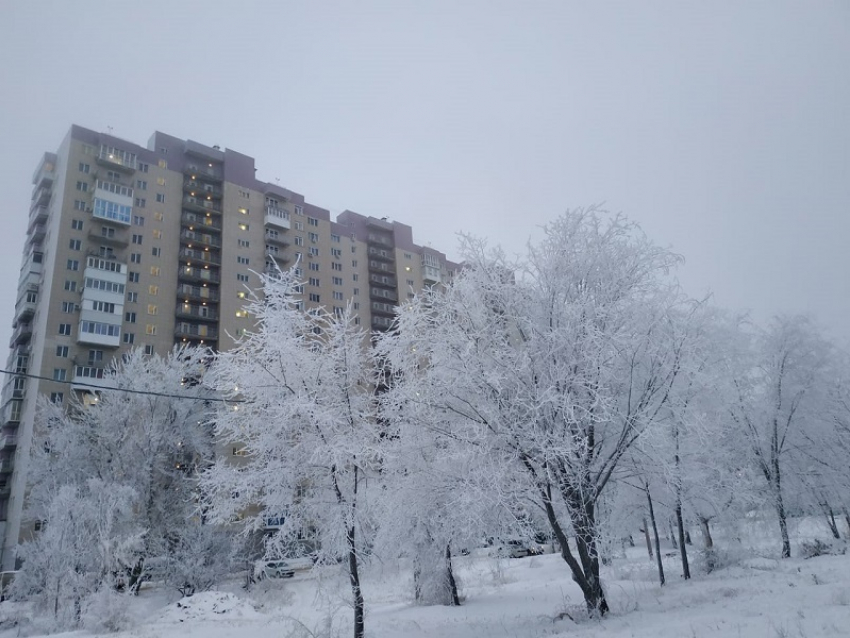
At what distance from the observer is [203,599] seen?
24.1 meters

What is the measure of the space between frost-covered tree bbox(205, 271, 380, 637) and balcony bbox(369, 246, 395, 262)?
76.8 meters

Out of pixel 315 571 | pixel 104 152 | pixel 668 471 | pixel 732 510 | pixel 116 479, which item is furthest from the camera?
pixel 104 152

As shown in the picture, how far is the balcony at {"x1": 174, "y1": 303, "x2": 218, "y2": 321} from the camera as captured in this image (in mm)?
67025

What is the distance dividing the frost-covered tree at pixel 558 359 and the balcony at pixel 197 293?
59662 millimetres

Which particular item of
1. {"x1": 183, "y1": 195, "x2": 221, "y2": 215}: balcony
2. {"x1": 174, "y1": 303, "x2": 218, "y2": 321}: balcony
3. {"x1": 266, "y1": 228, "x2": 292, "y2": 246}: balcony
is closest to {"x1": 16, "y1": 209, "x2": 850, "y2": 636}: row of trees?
{"x1": 174, "y1": 303, "x2": 218, "y2": 321}: balcony

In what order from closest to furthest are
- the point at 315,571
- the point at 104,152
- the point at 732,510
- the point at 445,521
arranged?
1. the point at 445,521
2. the point at 315,571
3. the point at 732,510
4. the point at 104,152

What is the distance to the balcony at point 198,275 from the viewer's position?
226 feet

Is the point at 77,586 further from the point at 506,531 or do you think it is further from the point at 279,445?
the point at 506,531

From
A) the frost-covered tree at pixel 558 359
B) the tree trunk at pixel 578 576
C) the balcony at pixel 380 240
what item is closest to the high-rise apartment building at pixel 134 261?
the balcony at pixel 380 240

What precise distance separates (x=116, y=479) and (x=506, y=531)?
99.4 ft

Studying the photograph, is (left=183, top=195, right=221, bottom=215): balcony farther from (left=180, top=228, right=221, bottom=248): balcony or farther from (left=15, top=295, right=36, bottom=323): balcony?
(left=15, top=295, right=36, bottom=323): balcony

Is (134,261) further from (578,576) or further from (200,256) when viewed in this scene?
(578,576)

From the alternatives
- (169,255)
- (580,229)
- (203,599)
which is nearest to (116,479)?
(203,599)

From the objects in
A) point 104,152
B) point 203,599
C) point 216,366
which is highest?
point 104,152
